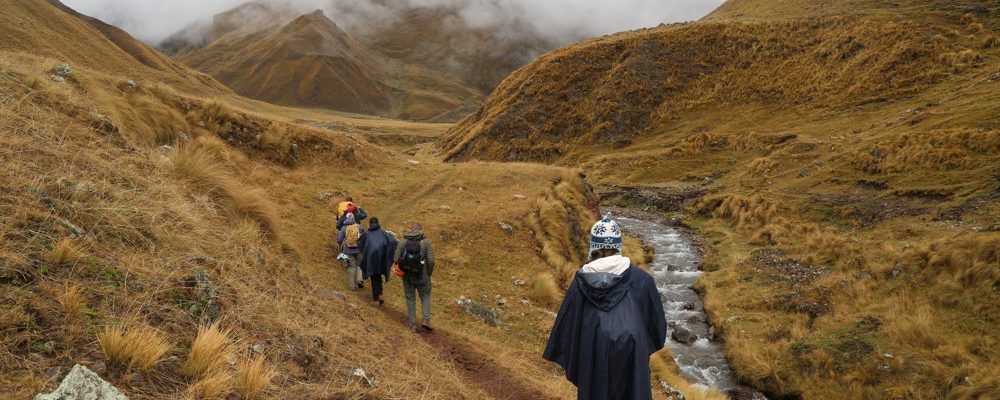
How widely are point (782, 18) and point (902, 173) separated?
43.4 m

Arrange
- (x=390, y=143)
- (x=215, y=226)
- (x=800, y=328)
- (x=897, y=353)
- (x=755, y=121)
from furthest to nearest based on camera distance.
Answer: (x=390, y=143), (x=755, y=121), (x=800, y=328), (x=897, y=353), (x=215, y=226)

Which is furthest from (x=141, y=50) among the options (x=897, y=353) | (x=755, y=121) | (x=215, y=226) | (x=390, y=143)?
(x=897, y=353)

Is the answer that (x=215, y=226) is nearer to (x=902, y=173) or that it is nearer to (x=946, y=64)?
(x=902, y=173)

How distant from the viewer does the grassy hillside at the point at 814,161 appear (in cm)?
1361

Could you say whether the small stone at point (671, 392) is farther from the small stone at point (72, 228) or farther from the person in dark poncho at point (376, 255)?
the small stone at point (72, 228)

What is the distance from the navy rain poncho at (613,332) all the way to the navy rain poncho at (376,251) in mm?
7223

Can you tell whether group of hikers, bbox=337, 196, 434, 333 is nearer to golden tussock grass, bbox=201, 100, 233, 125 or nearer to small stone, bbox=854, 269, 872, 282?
golden tussock grass, bbox=201, 100, 233, 125

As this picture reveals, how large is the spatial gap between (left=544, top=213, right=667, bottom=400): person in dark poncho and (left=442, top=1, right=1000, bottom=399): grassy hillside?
10.5 meters

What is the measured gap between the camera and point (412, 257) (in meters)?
10.0

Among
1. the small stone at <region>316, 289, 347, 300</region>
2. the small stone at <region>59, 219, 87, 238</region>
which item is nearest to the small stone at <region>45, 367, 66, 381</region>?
the small stone at <region>59, 219, 87, 238</region>

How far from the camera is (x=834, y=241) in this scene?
20.6 m

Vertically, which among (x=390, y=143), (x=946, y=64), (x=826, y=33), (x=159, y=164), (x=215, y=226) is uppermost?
(x=826, y=33)

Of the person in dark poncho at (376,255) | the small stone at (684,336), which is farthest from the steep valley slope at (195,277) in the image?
the small stone at (684,336)

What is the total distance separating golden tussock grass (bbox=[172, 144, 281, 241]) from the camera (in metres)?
10.7
